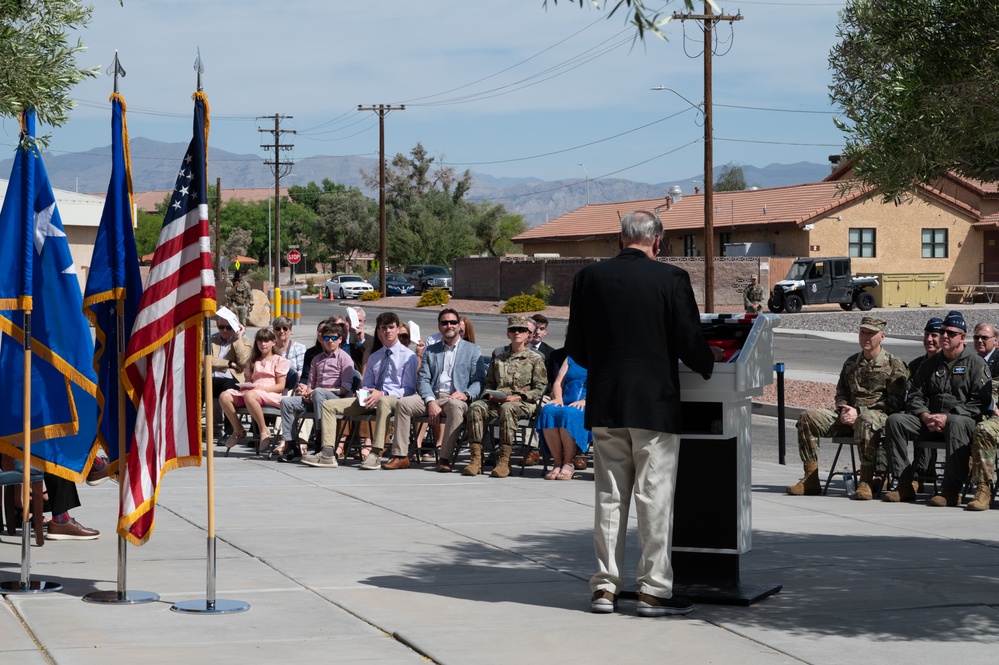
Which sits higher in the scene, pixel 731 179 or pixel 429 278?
pixel 731 179

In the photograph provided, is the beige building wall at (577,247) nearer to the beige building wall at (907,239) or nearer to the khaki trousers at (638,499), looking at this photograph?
the beige building wall at (907,239)

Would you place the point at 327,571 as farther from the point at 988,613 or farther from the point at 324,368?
the point at 324,368

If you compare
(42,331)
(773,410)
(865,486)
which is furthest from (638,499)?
(773,410)

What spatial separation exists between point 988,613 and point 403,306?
56.4 m

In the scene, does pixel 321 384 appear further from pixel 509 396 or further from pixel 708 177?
pixel 708 177

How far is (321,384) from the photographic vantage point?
1470 centimetres

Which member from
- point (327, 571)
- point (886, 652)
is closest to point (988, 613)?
point (886, 652)

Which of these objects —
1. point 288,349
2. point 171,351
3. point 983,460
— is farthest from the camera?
point 288,349

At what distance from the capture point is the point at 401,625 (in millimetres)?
6742

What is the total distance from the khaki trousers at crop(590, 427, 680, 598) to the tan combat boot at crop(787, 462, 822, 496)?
204 inches

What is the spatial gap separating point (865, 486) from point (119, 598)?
265 inches

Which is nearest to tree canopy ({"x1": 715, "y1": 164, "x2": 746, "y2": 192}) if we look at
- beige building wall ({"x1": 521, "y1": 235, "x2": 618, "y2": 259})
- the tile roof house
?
beige building wall ({"x1": 521, "y1": 235, "x2": 618, "y2": 259})

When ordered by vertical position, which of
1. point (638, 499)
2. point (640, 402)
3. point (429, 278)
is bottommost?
point (638, 499)

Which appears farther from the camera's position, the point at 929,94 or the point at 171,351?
the point at 929,94
